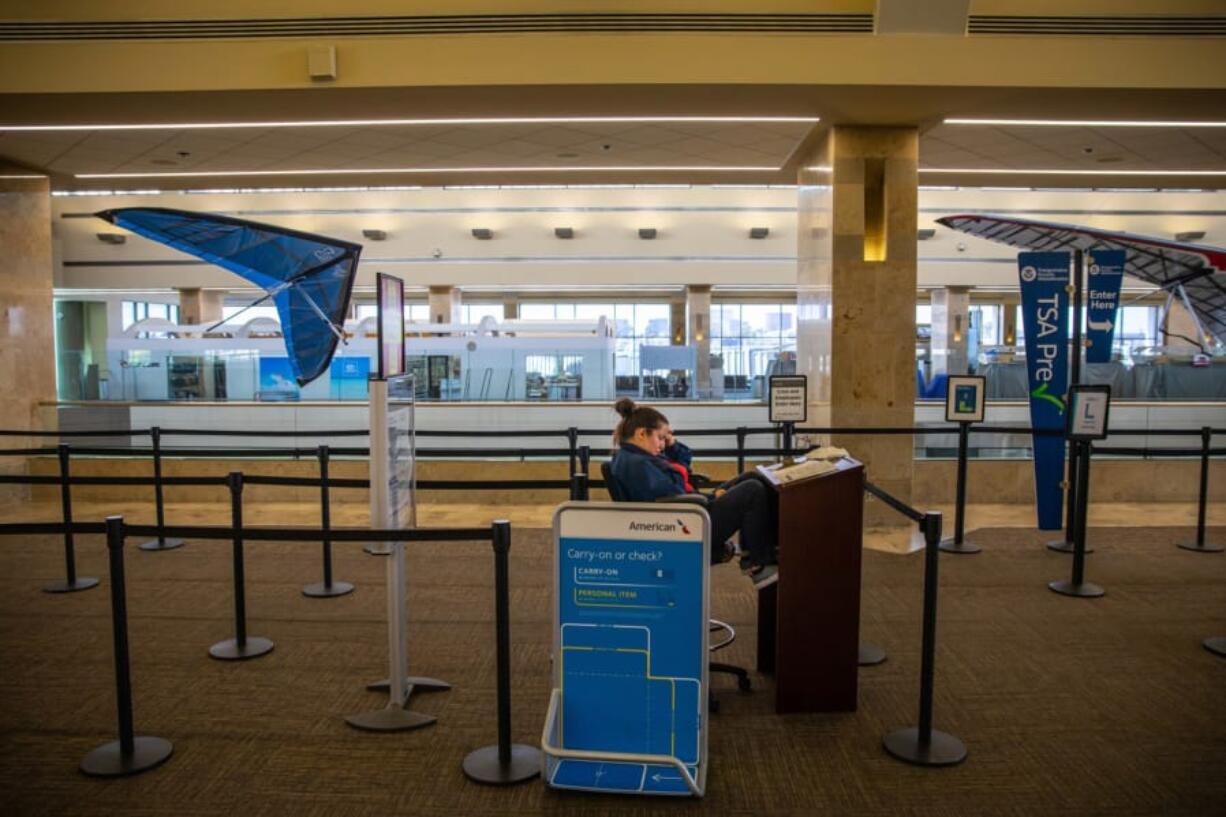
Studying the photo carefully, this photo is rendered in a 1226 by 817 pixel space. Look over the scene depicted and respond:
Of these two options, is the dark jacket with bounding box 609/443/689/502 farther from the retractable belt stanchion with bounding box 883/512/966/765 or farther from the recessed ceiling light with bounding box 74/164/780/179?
the recessed ceiling light with bounding box 74/164/780/179

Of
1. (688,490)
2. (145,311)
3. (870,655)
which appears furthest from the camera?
(145,311)

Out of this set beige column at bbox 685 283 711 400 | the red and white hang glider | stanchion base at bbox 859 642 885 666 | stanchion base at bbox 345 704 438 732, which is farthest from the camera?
beige column at bbox 685 283 711 400

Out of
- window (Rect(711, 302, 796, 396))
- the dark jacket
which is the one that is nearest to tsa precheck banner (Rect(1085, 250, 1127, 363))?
the dark jacket

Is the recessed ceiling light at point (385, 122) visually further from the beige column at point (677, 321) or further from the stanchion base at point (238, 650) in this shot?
the beige column at point (677, 321)

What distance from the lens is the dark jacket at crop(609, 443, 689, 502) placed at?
4.47m

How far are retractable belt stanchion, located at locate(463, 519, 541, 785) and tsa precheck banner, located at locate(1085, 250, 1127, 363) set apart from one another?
6.79 m

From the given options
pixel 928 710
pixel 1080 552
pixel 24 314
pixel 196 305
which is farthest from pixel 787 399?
pixel 196 305

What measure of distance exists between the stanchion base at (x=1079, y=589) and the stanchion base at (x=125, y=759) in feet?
18.7

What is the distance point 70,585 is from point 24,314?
6.31 metres

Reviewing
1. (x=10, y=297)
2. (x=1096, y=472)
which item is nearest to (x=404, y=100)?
(x=10, y=297)

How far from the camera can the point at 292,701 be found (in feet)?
14.4

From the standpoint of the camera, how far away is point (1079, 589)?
6.27m

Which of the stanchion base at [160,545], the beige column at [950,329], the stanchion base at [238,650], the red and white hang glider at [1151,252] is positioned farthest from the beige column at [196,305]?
the beige column at [950,329]

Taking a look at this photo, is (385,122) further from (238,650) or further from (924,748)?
(924,748)
